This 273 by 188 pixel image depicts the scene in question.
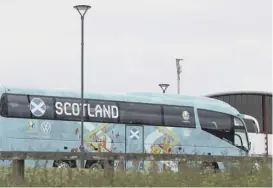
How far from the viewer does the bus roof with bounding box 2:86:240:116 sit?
24.4m

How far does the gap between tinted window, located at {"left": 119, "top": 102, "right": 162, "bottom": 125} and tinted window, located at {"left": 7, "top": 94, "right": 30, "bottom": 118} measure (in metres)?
4.11

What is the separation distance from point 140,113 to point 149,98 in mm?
964

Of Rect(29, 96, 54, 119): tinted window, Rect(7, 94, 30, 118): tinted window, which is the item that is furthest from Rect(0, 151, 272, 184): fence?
Rect(29, 96, 54, 119): tinted window

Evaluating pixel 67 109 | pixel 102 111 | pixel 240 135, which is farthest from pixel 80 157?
pixel 240 135

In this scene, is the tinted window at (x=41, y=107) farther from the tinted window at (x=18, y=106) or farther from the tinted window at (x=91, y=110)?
the tinted window at (x=91, y=110)

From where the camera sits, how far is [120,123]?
26.1 meters

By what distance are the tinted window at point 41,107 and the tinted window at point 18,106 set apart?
0.70ft

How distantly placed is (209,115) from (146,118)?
3.21 m

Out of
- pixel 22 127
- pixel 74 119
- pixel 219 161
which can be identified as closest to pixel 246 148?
pixel 74 119

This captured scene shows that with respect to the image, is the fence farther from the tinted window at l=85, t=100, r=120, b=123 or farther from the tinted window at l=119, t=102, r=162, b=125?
the tinted window at l=119, t=102, r=162, b=125

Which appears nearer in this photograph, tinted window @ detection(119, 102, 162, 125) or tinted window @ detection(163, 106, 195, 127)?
tinted window @ detection(119, 102, 162, 125)

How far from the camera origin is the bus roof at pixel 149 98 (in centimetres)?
2439

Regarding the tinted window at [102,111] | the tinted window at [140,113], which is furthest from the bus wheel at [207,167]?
the tinted window at [140,113]

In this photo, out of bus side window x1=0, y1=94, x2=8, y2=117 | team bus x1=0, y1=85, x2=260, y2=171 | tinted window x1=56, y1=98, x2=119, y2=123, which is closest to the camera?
bus side window x1=0, y1=94, x2=8, y2=117
